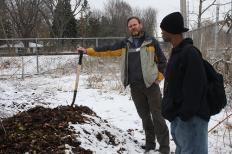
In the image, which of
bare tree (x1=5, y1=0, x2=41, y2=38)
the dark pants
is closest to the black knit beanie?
the dark pants

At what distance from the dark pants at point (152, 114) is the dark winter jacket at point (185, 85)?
5.17 feet

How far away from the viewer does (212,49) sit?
440 inches

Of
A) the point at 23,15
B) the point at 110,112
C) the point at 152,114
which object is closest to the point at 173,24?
the point at 152,114

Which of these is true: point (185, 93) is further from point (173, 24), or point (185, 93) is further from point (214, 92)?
point (173, 24)

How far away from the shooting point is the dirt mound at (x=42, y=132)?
4438 millimetres

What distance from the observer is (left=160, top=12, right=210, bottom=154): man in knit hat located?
3320 mm

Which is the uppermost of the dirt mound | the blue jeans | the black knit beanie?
the black knit beanie

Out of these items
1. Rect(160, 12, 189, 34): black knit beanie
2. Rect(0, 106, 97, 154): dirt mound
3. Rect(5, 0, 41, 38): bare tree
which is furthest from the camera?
Rect(5, 0, 41, 38): bare tree

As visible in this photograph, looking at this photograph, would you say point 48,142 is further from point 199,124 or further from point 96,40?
point 96,40

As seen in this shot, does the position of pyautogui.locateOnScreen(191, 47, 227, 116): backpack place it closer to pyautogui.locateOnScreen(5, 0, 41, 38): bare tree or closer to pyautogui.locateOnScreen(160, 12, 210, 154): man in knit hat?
pyautogui.locateOnScreen(160, 12, 210, 154): man in knit hat

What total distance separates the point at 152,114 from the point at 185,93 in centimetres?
194

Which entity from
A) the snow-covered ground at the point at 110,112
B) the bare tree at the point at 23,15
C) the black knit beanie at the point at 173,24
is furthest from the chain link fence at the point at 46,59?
the bare tree at the point at 23,15

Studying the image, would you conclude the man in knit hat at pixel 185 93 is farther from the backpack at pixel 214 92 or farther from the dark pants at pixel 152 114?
the dark pants at pixel 152 114

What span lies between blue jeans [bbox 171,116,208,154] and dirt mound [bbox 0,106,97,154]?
143cm
